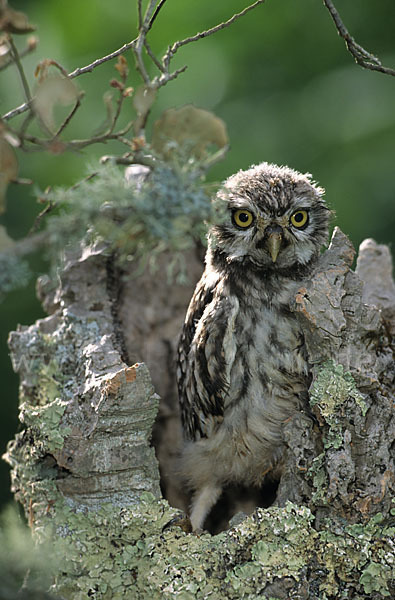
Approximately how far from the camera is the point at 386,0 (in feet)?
12.5

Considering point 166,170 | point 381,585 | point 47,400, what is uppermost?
point 166,170

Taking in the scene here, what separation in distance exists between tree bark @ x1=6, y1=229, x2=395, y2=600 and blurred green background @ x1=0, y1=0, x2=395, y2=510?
6.51 ft

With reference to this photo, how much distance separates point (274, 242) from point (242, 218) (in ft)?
0.47

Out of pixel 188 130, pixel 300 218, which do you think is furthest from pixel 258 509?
pixel 188 130

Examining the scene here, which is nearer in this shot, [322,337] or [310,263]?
[322,337]

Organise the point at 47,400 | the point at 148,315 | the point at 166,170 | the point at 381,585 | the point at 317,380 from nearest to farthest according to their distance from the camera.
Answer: the point at 166,170
the point at 381,585
the point at 317,380
the point at 47,400
the point at 148,315

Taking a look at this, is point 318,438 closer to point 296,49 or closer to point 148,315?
point 148,315

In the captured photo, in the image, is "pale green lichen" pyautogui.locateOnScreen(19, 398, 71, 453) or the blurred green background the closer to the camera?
"pale green lichen" pyautogui.locateOnScreen(19, 398, 71, 453)

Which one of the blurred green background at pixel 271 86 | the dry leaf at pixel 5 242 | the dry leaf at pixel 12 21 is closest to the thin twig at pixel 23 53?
the dry leaf at pixel 12 21

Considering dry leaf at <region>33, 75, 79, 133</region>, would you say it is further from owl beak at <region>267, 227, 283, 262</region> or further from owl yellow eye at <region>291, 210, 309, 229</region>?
owl yellow eye at <region>291, 210, 309, 229</region>

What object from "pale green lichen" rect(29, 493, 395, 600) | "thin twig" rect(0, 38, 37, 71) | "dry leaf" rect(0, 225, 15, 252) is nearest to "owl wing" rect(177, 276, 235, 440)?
"pale green lichen" rect(29, 493, 395, 600)

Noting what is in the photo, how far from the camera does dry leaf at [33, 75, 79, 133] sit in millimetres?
1025

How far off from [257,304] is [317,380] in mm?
367

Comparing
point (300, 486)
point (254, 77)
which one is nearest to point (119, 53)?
point (300, 486)
